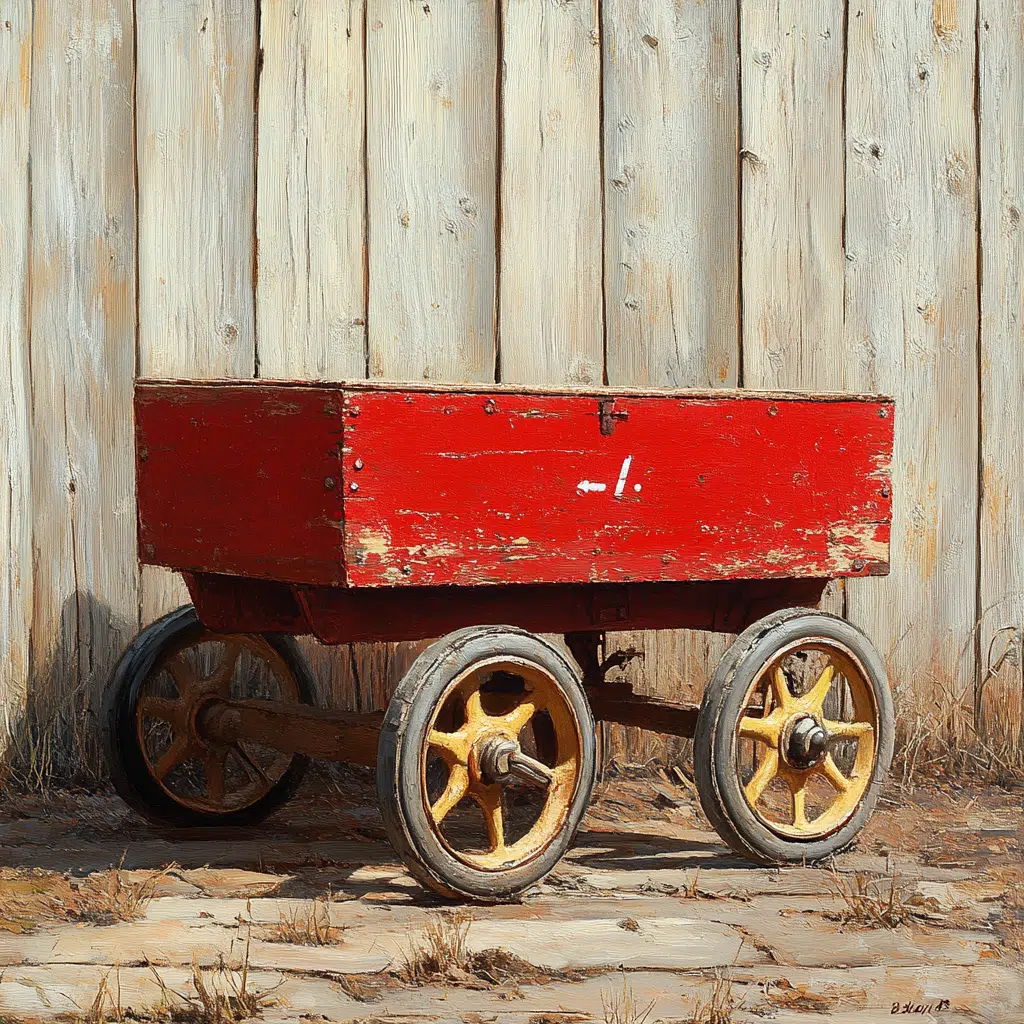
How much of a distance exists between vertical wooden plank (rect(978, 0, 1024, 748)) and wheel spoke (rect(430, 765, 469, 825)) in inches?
90.8

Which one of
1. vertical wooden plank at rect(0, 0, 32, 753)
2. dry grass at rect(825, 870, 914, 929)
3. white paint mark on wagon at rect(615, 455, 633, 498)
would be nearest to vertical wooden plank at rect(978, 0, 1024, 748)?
dry grass at rect(825, 870, 914, 929)

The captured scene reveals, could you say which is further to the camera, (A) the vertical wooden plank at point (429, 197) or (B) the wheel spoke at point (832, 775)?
(A) the vertical wooden plank at point (429, 197)

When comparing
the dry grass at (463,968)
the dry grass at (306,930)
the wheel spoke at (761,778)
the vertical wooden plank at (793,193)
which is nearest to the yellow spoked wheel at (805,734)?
the wheel spoke at (761,778)

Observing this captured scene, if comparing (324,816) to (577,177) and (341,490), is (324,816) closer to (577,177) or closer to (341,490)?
(341,490)

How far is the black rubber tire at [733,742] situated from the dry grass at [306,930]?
100 centimetres

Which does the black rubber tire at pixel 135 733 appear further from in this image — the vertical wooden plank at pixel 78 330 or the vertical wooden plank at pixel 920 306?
the vertical wooden plank at pixel 920 306

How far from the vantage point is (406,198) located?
5188 mm

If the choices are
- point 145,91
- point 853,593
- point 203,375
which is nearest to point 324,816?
point 203,375

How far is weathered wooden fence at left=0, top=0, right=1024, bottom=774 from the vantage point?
5.05 metres

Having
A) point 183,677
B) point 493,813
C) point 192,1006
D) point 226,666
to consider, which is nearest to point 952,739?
point 493,813

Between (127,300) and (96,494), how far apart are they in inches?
22.8

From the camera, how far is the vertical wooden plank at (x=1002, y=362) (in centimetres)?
556

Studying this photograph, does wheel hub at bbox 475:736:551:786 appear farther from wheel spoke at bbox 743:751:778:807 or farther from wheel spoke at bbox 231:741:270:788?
wheel spoke at bbox 231:741:270:788
